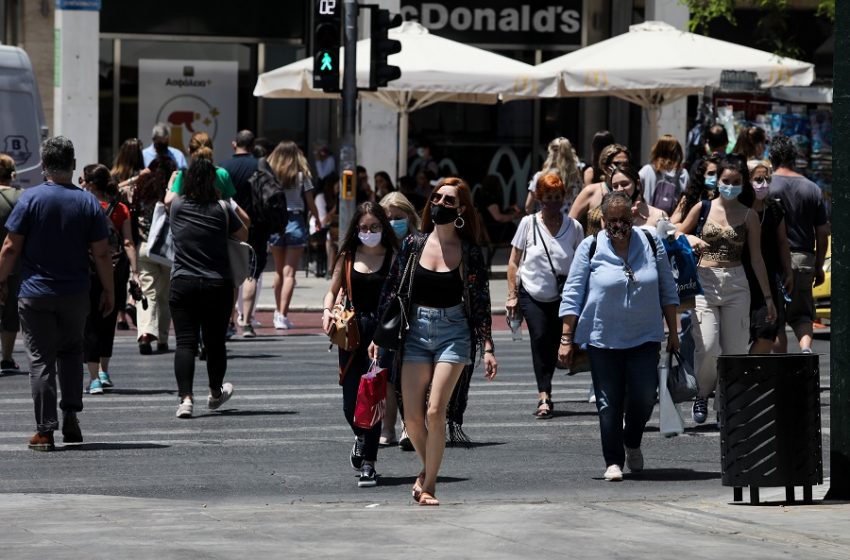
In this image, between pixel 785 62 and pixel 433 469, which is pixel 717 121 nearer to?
pixel 785 62

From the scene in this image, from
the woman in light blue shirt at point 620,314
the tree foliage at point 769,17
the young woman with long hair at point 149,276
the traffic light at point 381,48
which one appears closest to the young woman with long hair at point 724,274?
the woman in light blue shirt at point 620,314

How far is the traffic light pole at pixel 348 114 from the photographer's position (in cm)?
2016

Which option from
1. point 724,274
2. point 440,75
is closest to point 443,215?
point 724,274

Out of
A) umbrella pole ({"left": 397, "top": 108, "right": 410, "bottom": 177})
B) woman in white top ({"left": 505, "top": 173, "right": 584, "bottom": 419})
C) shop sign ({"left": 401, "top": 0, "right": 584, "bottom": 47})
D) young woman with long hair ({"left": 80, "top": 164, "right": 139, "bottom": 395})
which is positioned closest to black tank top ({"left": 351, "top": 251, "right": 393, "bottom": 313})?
woman in white top ({"left": 505, "top": 173, "right": 584, "bottom": 419})

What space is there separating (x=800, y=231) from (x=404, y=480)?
5099mm

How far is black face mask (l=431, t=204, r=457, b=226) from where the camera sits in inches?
369

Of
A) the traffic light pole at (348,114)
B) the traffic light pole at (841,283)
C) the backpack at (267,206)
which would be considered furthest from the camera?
the traffic light pole at (348,114)

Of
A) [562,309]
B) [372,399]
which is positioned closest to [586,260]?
[562,309]

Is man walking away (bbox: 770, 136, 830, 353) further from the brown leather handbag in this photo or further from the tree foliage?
the tree foliage

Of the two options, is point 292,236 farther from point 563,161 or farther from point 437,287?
point 437,287

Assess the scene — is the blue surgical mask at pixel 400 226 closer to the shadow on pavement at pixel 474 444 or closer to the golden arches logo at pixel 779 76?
the shadow on pavement at pixel 474 444

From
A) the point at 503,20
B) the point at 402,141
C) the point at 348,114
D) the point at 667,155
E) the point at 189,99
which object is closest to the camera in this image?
the point at 667,155

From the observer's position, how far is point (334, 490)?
9859mm

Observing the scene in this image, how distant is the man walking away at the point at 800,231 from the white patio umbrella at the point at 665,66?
7871 millimetres
